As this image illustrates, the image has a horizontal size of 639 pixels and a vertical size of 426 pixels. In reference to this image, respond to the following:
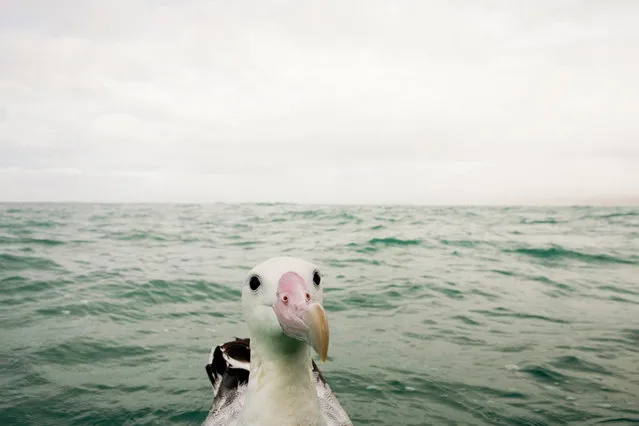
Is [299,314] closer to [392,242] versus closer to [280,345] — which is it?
[280,345]

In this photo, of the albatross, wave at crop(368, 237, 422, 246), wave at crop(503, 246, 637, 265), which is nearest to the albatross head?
the albatross

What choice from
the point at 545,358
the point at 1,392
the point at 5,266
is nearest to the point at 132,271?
the point at 5,266

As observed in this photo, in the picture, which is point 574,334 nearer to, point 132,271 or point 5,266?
point 132,271

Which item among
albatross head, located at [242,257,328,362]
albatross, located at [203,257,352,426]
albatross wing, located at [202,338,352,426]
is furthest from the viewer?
albatross wing, located at [202,338,352,426]

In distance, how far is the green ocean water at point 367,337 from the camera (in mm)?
5359

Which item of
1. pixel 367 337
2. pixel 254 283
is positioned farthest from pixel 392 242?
pixel 254 283

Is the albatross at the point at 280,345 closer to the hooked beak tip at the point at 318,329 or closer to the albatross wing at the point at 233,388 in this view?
the hooked beak tip at the point at 318,329

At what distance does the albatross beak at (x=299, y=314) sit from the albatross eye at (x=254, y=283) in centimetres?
24

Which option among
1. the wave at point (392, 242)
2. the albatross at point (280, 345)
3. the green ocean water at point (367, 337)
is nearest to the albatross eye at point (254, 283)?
the albatross at point (280, 345)

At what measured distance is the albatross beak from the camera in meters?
2.72

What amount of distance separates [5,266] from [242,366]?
12141 millimetres

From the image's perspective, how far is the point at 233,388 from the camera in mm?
4441

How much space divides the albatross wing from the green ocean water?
2.92 feet

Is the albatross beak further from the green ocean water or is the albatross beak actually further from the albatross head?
the green ocean water
